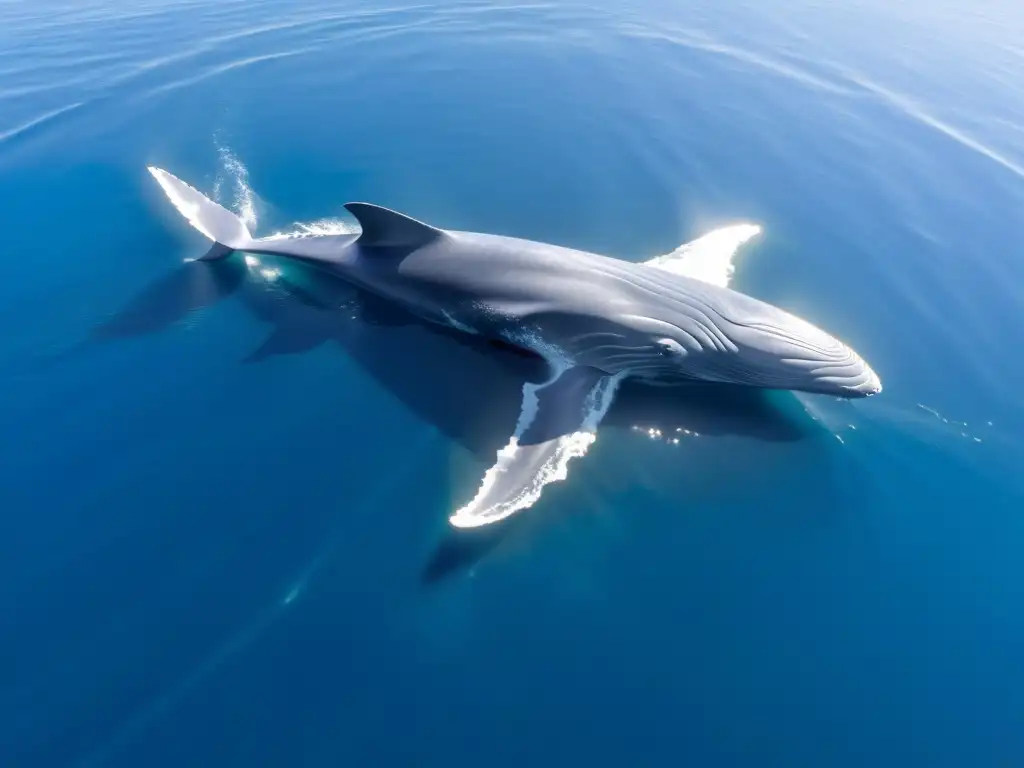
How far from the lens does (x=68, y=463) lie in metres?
11.2

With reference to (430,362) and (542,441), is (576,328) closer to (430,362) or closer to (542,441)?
(542,441)

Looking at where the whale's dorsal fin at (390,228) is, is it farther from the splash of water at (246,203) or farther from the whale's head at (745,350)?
the whale's head at (745,350)

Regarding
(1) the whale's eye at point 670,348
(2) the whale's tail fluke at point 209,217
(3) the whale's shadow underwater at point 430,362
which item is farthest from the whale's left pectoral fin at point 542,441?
(2) the whale's tail fluke at point 209,217

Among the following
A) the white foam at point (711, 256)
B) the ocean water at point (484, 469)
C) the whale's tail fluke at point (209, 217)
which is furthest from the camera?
the whale's tail fluke at point (209, 217)

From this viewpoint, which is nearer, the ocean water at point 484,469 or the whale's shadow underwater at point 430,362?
the ocean water at point 484,469

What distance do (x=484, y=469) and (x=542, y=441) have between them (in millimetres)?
1087

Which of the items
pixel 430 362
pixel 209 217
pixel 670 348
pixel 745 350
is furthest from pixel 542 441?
pixel 209 217

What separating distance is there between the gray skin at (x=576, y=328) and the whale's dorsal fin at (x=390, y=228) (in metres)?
0.02

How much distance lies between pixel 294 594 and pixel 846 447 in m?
9.26

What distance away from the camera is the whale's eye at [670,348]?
38.4 feet

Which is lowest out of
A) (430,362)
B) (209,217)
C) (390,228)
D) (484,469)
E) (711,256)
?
(484,469)

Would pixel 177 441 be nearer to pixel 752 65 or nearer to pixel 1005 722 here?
pixel 1005 722

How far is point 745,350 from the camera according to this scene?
11.5 meters

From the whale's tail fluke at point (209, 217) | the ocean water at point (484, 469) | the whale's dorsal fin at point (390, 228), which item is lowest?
the ocean water at point (484, 469)
